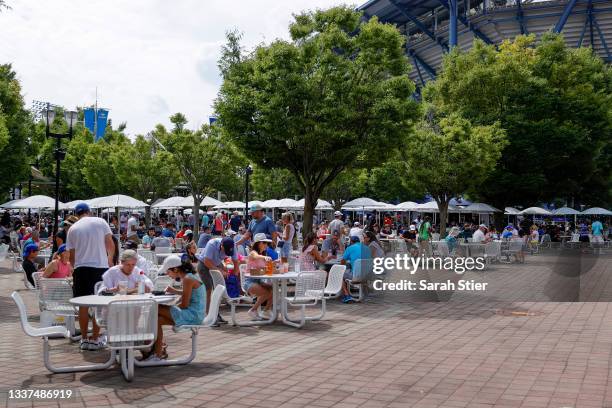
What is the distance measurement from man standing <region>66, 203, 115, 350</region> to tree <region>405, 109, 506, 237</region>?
2058 centimetres

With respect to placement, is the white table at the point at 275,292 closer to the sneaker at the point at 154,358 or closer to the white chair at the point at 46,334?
the sneaker at the point at 154,358

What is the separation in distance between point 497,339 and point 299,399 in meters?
3.87

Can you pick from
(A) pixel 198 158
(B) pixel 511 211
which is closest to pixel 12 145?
(A) pixel 198 158

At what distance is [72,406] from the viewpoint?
524 cm

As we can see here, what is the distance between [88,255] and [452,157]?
72.1 feet

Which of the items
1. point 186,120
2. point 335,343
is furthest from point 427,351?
point 186,120

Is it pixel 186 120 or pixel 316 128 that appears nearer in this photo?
pixel 316 128

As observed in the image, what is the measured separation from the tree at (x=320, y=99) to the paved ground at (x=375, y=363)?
6431 millimetres

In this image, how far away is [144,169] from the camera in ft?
139

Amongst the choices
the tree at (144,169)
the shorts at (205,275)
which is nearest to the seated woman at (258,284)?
the shorts at (205,275)

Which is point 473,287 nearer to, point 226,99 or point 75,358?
point 226,99

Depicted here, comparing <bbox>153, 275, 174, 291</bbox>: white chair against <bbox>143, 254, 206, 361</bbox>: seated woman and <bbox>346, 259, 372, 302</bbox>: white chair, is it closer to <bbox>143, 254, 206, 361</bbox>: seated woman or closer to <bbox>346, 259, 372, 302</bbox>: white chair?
<bbox>143, 254, 206, 361</bbox>: seated woman

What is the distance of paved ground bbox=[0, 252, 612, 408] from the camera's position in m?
5.56

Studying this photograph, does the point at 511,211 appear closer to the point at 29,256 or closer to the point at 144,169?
the point at 144,169
